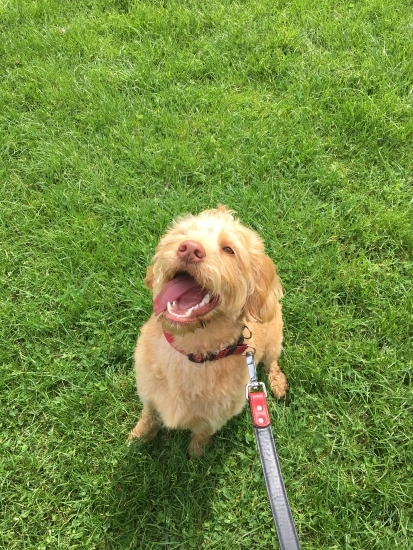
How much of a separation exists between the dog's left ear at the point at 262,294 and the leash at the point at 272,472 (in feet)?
0.88

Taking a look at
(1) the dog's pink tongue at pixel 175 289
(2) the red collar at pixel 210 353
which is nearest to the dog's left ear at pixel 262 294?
(2) the red collar at pixel 210 353

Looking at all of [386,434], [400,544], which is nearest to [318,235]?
[386,434]

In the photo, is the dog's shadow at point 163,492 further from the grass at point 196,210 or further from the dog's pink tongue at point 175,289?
the dog's pink tongue at point 175,289

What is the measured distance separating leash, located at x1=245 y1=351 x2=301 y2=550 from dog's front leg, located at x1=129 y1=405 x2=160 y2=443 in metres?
0.88

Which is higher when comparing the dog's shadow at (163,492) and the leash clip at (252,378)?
the leash clip at (252,378)

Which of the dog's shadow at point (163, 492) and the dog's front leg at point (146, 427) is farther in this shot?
the dog's front leg at point (146, 427)

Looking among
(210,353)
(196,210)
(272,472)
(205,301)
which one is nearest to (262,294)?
(205,301)

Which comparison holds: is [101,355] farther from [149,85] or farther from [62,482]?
[149,85]

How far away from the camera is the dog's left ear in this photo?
224 cm

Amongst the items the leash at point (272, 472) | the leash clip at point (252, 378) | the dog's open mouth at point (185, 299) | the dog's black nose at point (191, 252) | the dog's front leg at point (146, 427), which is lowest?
the dog's front leg at point (146, 427)

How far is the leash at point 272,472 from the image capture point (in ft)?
5.61

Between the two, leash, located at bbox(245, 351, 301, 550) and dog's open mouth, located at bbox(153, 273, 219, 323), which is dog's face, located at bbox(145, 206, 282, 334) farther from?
leash, located at bbox(245, 351, 301, 550)

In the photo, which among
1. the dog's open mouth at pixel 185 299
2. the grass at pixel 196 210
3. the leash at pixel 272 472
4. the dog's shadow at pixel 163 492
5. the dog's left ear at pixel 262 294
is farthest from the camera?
the grass at pixel 196 210

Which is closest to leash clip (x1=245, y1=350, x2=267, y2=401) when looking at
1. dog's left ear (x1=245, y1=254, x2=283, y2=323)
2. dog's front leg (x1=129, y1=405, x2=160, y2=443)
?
dog's left ear (x1=245, y1=254, x2=283, y2=323)
